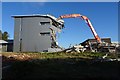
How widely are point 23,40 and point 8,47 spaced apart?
471 cm

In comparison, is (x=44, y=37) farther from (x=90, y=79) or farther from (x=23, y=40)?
(x=90, y=79)

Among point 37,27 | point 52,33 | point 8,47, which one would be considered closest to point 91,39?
point 52,33

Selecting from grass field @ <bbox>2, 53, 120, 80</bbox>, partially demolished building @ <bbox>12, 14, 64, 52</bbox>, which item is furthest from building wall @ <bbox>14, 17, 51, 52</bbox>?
grass field @ <bbox>2, 53, 120, 80</bbox>

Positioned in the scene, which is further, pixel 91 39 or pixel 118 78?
pixel 91 39

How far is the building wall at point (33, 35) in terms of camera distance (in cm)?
4106

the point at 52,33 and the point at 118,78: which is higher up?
the point at 52,33

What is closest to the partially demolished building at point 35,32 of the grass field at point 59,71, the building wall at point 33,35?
the building wall at point 33,35

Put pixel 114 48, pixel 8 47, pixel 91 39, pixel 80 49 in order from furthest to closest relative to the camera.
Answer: pixel 8 47, pixel 91 39, pixel 80 49, pixel 114 48

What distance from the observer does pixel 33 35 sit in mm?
41469

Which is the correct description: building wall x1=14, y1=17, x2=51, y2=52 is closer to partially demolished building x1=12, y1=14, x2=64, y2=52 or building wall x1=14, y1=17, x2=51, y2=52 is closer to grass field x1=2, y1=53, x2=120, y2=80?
partially demolished building x1=12, y1=14, x2=64, y2=52

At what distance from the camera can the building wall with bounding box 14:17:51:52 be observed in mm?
41062

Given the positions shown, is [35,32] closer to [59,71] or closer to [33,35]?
[33,35]

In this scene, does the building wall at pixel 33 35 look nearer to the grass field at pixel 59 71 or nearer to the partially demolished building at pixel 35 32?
the partially demolished building at pixel 35 32

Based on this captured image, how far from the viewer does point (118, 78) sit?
29.0 feet
